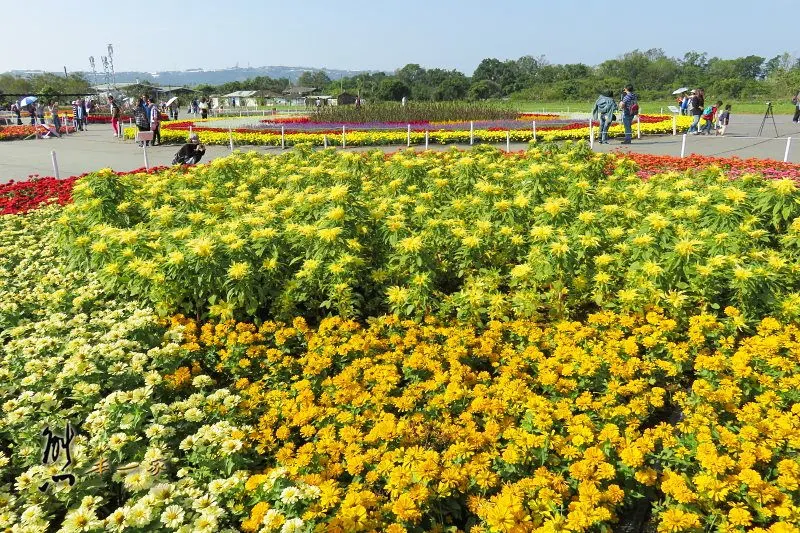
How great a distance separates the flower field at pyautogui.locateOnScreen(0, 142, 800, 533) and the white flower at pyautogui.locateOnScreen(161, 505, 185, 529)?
0.01m

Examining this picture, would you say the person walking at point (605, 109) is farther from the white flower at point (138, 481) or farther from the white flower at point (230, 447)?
the white flower at point (138, 481)

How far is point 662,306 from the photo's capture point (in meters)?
4.05

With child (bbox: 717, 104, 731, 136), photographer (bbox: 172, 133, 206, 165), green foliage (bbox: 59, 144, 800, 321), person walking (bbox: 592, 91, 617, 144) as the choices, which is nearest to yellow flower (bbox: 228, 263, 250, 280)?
green foliage (bbox: 59, 144, 800, 321)

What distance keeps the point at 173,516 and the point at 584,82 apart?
207 feet

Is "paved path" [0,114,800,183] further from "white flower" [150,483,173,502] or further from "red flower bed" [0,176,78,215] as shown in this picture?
"white flower" [150,483,173,502]

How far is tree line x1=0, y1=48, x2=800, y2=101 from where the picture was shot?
50125 mm

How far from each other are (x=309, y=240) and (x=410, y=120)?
20412 mm

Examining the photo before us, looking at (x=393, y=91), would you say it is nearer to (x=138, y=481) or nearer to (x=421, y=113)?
(x=421, y=113)

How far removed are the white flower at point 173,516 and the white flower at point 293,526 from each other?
45cm

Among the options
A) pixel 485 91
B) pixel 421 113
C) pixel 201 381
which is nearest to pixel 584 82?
pixel 485 91

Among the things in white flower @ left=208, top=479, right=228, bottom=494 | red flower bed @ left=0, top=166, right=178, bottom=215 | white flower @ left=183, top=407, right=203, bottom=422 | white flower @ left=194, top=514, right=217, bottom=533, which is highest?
red flower bed @ left=0, top=166, right=178, bottom=215

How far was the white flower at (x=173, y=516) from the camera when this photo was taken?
2291mm

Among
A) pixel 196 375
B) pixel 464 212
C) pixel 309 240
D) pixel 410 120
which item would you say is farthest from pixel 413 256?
pixel 410 120

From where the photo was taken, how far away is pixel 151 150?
17.8 metres
